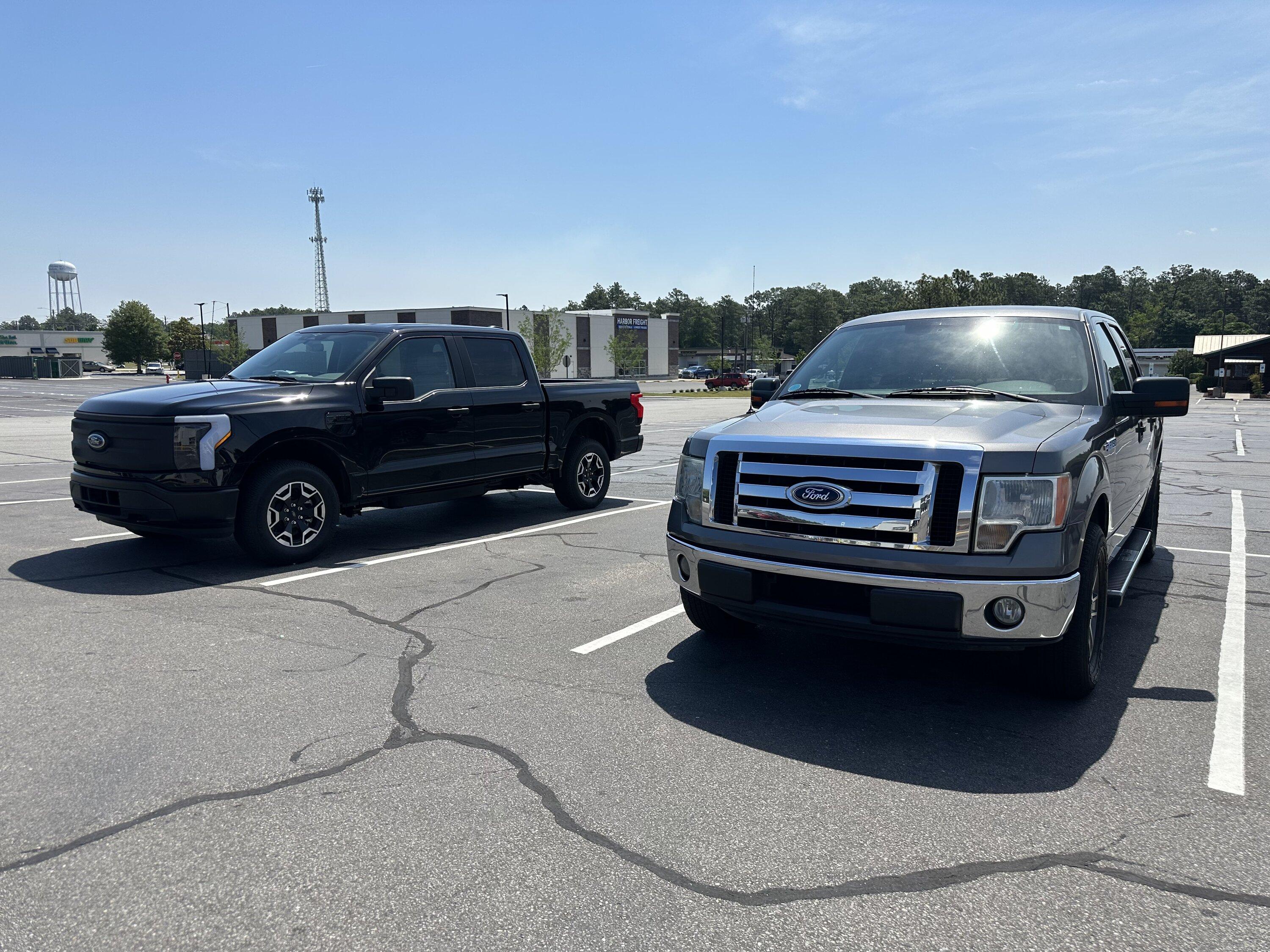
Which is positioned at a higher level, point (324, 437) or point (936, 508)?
point (324, 437)

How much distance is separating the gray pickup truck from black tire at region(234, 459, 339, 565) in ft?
11.9

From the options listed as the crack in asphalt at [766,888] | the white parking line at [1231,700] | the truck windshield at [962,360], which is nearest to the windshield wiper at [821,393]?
the truck windshield at [962,360]

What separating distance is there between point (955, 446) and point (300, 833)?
2947 mm

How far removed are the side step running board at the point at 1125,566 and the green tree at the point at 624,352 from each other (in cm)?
8778

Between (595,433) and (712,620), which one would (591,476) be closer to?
(595,433)

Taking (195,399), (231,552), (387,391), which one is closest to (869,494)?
(387,391)

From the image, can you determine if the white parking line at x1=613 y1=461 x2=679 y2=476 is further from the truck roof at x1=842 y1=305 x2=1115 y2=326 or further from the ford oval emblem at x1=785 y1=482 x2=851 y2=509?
the ford oval emblem at x1=785 y1=482 x2=851 y2=509

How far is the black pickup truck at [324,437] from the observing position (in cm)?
665

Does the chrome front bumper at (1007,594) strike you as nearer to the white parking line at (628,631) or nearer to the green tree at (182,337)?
the white parking line at (628,631)

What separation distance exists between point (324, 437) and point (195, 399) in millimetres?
990

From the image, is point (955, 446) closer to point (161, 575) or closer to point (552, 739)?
point (552, 739)

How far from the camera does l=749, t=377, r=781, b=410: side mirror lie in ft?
18.9

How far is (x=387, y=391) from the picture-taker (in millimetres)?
7477

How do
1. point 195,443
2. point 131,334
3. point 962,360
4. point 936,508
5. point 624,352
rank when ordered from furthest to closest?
point 131,334
point 624,352
point 195,443
point 962,360
point 936,508
